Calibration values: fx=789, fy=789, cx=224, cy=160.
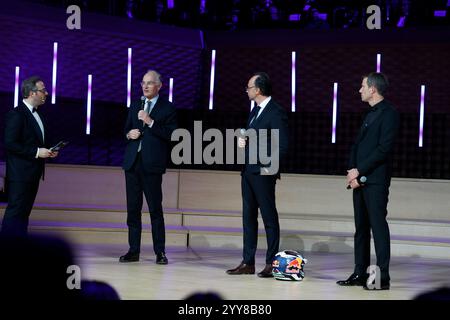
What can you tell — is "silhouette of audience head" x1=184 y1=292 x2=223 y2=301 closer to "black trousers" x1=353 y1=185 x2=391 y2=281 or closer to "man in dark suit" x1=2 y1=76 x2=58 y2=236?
"black trousers" x1=353 y1=185 x2=391 y2=281

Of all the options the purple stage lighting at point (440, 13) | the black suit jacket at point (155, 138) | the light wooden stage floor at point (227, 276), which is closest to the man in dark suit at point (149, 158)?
the black suit jacket at point (155, 138)

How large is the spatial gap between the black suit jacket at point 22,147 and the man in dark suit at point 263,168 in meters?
1.45

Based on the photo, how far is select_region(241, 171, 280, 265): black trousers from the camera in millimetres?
5453

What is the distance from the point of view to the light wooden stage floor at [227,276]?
4629 mm

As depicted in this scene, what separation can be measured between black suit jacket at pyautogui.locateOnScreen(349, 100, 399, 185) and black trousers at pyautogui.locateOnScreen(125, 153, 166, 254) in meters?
1.72

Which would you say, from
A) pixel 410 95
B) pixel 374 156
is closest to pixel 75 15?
pixel 410 95

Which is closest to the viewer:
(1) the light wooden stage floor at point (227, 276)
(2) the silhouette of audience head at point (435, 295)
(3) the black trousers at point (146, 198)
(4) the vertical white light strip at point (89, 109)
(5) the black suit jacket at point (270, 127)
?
(2) the silhouette of audience head at point (435, 295)

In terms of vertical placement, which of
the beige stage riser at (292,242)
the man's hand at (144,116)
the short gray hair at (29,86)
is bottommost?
the beige stage riser at (292,242)

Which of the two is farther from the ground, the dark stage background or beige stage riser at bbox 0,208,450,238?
the dark stage background

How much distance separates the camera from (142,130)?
6035 millimetres

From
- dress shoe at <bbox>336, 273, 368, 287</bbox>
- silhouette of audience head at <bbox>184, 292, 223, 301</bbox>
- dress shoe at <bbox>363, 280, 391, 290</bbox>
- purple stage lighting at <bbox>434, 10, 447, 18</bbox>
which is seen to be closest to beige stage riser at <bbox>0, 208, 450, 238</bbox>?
dress shoe at <bbox>336, 273, 368, 287</bbox>

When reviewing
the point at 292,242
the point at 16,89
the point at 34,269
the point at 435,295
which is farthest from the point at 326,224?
the point at 34,269

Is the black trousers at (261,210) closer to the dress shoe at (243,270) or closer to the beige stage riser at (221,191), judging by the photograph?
the dress shoe at (243,270)
